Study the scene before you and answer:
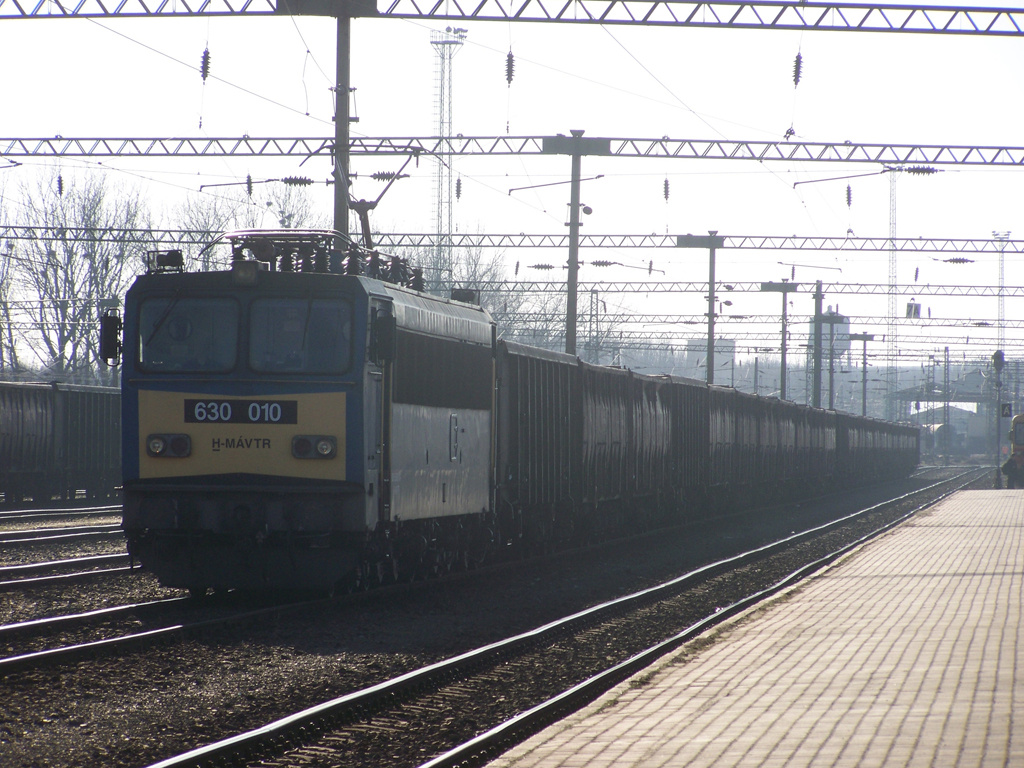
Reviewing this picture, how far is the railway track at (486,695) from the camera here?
638 cm

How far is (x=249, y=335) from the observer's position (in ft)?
37.2

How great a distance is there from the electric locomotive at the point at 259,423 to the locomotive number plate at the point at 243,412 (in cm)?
1

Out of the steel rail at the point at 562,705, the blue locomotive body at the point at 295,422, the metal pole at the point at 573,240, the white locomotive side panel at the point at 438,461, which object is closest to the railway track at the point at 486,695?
the steel rail at the point at 562,705

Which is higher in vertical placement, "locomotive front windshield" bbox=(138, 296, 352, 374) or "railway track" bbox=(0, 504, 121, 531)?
"locomotive front windshield" bbox=(138, 296, 352, 374)

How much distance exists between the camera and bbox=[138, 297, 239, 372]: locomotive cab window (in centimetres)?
1133

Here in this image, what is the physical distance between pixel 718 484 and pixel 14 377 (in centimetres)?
3416

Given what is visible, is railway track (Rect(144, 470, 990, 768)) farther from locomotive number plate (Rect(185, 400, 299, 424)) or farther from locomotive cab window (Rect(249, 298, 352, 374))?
locomotive cab window (Rect(249, 298, 352, 374))

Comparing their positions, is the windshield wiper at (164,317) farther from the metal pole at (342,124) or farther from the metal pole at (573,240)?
the metal pole at (573,240)

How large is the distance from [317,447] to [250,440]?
0.61m

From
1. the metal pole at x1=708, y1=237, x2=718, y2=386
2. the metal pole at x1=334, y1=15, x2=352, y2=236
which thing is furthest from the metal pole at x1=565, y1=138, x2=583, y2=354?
the metal pole at x1=708, y1=237, x2=718, y2=386

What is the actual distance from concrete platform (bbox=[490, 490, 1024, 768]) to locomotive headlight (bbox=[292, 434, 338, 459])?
11.6ft

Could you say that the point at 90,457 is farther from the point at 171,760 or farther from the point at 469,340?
the point at 171,760

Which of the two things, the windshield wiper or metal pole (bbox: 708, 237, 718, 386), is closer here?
the windshield wiper

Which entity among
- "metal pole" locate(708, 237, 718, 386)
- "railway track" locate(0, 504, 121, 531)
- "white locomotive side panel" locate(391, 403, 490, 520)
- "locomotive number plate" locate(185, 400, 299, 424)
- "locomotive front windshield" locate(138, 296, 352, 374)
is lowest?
"railway track" locate(0, 504, 121, 531)
